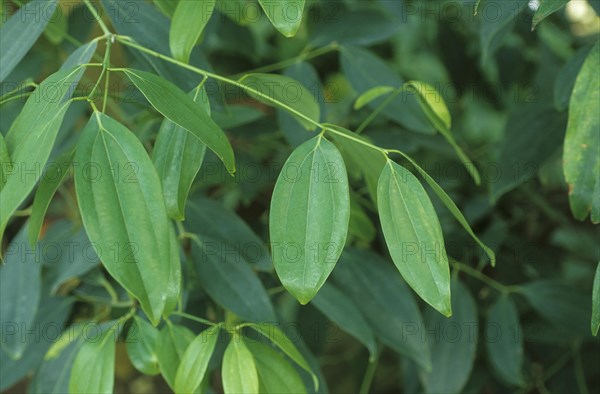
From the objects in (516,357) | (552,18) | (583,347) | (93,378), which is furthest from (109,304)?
(552,18)

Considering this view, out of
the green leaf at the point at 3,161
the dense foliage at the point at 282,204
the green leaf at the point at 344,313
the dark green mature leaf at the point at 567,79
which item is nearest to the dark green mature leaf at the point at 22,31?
the dense foliage at the point at 282,204

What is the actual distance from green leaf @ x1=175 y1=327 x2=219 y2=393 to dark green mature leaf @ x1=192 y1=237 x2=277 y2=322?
0.13 metres

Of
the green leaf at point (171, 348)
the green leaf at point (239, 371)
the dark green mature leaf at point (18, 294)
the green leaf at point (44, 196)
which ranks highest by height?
the green leaf at point (44, 196)

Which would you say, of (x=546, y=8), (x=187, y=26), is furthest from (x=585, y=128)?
(x=187, y=26)

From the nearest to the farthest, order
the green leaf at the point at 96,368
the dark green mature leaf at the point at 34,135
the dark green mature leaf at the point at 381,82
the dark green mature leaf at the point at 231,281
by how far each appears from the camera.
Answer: the dark green mature leaf at the point at 34,135
the green leaf at the point at 96,368
the dark green mature leaf at the point at 231,281
the dark green mature leaf at the point at 381,82

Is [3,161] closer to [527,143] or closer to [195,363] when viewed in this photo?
[195,363]

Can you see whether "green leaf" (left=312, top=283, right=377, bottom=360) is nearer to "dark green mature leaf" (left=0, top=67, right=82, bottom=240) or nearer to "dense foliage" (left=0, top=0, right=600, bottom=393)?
"dense foliage" (left=0, top=0, right=600, bottom=393)

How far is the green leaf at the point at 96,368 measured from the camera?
1.76 feet

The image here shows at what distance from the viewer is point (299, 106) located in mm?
607

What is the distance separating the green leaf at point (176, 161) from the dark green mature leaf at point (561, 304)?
1.56 feet

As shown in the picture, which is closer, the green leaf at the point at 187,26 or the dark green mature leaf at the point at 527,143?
the green leaf at the point at 187,26

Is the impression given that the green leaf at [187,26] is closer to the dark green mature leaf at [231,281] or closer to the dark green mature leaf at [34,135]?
the dark green mature leaf at [34,135]

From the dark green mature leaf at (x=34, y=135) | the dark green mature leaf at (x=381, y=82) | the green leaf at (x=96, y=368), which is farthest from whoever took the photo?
the dark green mature leaf at (x=381, y=82)

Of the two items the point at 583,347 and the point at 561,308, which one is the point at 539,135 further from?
the point at 583,347
